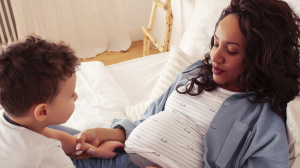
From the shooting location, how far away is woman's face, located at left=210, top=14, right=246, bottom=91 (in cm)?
96

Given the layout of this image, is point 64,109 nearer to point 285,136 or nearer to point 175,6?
point 285,136

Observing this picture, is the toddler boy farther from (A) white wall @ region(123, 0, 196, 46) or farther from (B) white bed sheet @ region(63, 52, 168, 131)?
(A) white wall @ region(123, 0, 196, 46)

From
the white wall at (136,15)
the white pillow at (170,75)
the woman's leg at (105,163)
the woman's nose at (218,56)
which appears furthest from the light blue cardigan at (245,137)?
the white wall at (136,15)

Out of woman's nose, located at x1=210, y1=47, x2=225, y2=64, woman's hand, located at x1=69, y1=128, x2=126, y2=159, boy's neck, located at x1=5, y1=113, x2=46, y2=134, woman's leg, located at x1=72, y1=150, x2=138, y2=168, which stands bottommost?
woman's leg, located at x1=72, y1=150, x2=138, y2=168

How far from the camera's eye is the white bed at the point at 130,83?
4.52ft

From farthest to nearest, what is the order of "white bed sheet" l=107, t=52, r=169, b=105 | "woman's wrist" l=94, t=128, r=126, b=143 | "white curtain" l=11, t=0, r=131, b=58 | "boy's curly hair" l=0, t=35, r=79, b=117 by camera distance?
"white curtain" l=11, t=0, r=131, b=58 → "white bed sheet" l=107, t=52, r=169, b=105 → "woman's wrist" l=94, t=128, r=126, b=143 → "boy's curly hair" l=0, t=35, r=79, b=117

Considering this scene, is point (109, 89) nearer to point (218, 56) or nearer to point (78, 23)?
point (218, 56)

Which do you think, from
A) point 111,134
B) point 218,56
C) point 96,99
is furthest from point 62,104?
point 96,99

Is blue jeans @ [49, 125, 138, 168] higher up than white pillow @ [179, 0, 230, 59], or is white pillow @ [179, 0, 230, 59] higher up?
white pillow @ [179, 0, 230, 59]

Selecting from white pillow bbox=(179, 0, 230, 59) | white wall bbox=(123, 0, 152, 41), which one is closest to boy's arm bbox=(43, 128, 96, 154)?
white pillow bbox=(179, 0, 230, 59)

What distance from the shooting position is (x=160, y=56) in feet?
6.32

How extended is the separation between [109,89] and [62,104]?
0.72m

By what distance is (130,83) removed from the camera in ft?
5.50

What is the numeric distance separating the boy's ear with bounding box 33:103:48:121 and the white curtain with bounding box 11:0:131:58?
6.18 feet
